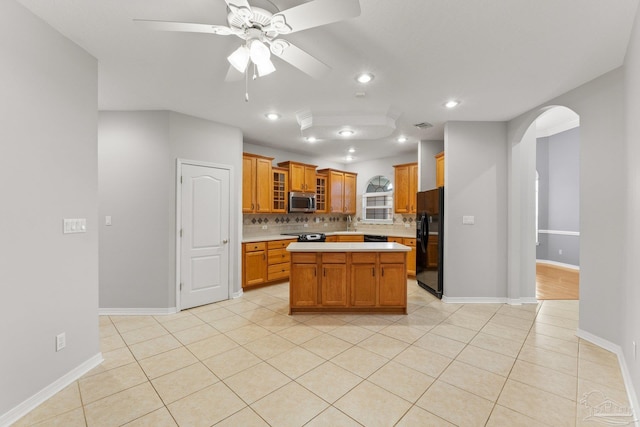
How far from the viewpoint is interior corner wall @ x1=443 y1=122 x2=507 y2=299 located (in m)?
4.14

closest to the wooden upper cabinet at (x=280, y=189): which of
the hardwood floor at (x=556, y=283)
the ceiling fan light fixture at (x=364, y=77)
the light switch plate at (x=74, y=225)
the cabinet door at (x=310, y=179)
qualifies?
the cabinet door at (x=310, y=179)

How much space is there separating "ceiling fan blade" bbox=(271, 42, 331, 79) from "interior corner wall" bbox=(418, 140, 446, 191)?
385cm

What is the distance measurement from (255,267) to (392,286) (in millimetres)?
2457

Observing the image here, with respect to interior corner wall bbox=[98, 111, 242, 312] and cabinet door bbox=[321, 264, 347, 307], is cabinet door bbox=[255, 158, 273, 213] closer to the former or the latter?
interior corner wall bbox=[98, 111, 242, 312]

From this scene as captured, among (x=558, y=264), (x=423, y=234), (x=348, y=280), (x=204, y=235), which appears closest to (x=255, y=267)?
(x=204, y=235)

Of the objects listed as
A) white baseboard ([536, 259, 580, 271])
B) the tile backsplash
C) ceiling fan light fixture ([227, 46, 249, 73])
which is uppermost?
ceiling fan light fixture ([227, 46, 249, 73])

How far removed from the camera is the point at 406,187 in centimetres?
603

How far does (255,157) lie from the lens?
521 centimetres

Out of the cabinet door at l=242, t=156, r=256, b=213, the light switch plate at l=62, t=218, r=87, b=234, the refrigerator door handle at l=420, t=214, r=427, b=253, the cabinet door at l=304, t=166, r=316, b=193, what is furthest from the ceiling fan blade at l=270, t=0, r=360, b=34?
the cabinet door at l=304, t=166, r=316, b=193

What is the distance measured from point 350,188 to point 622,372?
18.6ft

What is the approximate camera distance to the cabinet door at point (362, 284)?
3.68 m

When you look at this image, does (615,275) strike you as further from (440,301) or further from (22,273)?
(22,273)

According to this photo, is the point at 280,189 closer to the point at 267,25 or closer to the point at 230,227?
the point at 230,227

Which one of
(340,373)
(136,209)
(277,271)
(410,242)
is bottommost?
(340,373)
